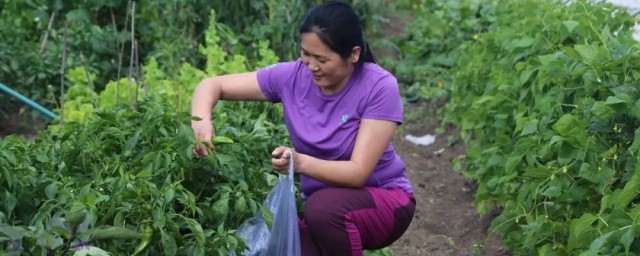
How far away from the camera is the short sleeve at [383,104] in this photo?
3752 millimetres

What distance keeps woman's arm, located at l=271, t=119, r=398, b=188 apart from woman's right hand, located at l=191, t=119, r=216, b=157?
35 centimetres

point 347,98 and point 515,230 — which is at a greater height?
point 347,98

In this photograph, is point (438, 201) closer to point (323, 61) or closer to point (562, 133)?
point (562, 133)

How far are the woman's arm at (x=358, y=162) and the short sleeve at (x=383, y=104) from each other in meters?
0.02

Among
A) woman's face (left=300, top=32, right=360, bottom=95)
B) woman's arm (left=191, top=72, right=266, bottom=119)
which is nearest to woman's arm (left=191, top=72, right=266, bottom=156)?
woman's arm (left=191, top=72, right=266, bottom=119)

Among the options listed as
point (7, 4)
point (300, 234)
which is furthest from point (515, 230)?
point (7, 4)

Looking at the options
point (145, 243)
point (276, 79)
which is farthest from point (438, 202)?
point (145, 243)

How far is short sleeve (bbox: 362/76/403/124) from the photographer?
375cm

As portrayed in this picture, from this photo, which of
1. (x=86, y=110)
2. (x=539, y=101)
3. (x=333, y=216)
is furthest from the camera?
(x=86, y=110)

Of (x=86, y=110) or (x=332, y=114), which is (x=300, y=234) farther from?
(x=86, y=110)

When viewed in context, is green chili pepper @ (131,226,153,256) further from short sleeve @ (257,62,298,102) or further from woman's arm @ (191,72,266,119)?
short sleeve @ (257,62,298,102)

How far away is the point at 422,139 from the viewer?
24.4 ft

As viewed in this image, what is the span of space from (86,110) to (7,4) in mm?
2520

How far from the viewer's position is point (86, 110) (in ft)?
18.4
